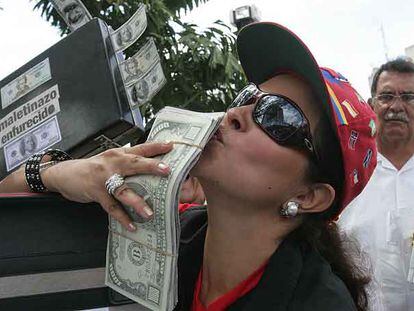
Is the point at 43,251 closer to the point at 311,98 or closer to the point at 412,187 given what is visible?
the point at 311,98

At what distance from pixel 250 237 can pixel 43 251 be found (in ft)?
1.80

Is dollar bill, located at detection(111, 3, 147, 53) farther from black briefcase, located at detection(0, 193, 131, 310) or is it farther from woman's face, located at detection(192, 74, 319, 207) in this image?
black briefcase, located at detection(0, 193, 131, 310)

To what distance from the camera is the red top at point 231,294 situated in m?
1.27

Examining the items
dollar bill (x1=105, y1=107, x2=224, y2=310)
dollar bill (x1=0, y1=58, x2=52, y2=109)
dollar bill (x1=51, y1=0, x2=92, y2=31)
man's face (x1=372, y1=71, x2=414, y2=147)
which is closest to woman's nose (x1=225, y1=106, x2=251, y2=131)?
dollar bill (x1=105, y1=107, x2=224, y2=310)

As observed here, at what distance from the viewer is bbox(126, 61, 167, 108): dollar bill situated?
5.32ft

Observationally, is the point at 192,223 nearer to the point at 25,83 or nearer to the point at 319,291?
the point at 319,291

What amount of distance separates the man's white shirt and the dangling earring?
0.88m

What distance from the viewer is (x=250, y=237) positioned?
4.42 ft

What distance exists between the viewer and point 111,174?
1.04m

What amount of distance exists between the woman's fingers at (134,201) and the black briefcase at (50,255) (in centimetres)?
15

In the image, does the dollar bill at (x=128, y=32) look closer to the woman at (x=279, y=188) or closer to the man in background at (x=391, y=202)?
the woman at (x=279, y=188)

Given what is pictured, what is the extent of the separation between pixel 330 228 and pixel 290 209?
9.8 inches

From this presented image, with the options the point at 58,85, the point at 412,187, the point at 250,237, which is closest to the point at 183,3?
the point at 412,187

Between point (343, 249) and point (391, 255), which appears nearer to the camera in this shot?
point (343, 249)
